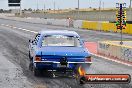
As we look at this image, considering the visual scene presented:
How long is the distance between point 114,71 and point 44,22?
5977cm

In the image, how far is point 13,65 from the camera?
52.2 feet

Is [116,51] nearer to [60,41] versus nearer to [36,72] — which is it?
[60,41]

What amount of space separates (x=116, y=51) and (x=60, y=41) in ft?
21.4

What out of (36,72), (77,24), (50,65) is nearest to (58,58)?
(50,65)

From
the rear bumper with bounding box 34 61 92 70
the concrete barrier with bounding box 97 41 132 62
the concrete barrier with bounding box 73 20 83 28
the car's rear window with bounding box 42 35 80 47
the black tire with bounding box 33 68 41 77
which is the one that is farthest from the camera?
the concrete barrier with bounding box 73 20 83 28

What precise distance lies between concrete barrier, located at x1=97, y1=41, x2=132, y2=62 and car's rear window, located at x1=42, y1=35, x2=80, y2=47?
195 inches

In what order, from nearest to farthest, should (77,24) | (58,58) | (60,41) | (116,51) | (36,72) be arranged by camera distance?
(58,58)
(36,72)
(60,41)
(116,51)
(77,24)

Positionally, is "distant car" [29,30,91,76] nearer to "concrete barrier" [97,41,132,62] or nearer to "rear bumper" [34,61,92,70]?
"rear bumper" [34,61,92,70]

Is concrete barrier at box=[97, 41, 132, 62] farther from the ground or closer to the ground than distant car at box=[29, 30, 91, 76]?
closer to the ground

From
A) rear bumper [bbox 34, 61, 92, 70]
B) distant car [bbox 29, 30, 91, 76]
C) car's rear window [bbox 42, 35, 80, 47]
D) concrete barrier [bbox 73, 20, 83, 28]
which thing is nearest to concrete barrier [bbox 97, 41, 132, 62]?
car's rear window [bbox 42, 35, 80, 47]

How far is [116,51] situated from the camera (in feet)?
62.1

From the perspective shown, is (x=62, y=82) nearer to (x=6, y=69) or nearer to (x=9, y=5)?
(x=6, y=69)

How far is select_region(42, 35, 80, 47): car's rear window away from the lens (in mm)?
12891

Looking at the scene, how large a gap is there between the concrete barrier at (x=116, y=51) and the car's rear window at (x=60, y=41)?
4947 millimetres
